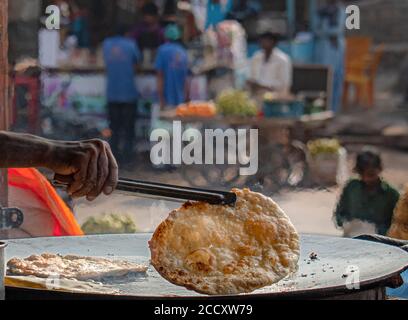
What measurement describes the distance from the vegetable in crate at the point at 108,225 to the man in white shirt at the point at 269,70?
5.08 metres

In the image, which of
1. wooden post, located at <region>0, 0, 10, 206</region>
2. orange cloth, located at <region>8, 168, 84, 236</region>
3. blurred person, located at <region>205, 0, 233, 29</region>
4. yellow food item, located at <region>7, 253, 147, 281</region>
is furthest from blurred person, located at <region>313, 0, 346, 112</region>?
yellow food item, located at <region>7, 253, 147, 281</region>

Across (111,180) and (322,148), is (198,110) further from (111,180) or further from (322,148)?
(111,180)

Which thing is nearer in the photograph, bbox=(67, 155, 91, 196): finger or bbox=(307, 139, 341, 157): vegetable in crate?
bbox=(67, 155, 91, 196): finger

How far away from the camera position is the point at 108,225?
5496 mm

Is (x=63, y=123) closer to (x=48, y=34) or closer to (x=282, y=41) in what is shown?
(x=48, y=34)

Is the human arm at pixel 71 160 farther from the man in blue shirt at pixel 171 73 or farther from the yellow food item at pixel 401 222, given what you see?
the man in blue shirt at pixel 171 73

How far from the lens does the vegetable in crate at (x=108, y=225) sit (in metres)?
5.44

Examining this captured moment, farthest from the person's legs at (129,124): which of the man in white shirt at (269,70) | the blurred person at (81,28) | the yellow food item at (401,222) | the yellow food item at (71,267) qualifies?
the yellow food item at (71,267)

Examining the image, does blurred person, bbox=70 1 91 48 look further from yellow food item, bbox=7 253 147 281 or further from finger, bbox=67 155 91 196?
finger, bbox=67 155 91 196

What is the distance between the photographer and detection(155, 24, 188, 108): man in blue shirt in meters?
10.3

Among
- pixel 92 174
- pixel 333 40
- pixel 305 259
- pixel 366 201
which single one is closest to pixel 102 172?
pixel 92 174

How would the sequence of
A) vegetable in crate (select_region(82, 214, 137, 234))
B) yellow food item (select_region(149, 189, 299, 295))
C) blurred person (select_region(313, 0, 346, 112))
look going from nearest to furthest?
yellow food item (select_region(149, 189, 299, 295)), vegetable in crate (select_region(82, 214, 137, 234)), blurred person (select_region(313, 0, 346, 112))

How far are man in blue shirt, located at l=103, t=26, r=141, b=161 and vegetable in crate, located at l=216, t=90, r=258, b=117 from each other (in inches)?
44.0
